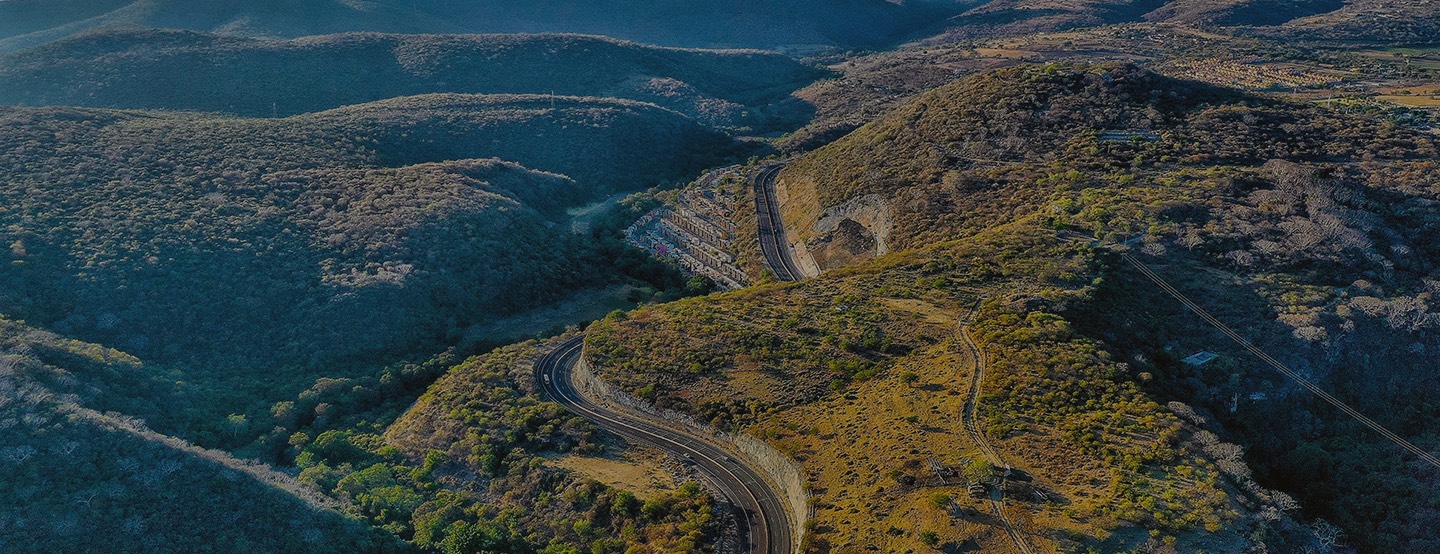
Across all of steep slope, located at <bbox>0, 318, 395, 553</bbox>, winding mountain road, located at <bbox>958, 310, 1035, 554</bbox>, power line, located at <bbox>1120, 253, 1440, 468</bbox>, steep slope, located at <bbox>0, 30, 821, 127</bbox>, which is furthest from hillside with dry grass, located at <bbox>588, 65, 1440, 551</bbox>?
steep slope, located at <bbox>0, 30, 821, 127</bbox>

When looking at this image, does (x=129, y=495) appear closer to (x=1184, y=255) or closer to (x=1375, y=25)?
(x=1184, y=255)

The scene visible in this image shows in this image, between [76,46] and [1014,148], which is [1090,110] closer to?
[1014,148]

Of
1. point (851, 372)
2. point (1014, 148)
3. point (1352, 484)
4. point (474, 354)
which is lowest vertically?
point (474, 354)

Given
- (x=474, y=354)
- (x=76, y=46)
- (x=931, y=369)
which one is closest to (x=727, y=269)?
(x=474, y=354)

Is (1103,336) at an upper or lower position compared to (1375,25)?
lower

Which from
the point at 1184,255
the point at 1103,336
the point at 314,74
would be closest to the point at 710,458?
the point at 1103,336

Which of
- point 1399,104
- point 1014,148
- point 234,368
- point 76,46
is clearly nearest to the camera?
point 234,368

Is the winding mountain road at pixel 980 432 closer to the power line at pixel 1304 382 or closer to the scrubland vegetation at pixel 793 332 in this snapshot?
the scrubland vegetation at pixel 793 332
